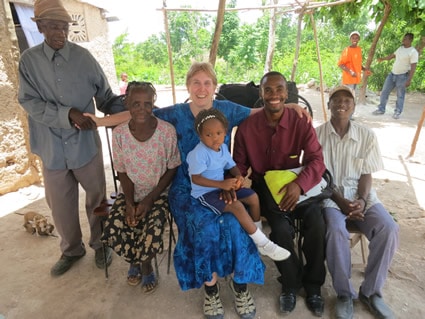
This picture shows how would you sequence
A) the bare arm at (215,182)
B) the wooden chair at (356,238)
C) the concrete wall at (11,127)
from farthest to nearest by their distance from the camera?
the concrete wall at (11,127)
the wooden chair at (356,238)
the bare arm at (215,182)

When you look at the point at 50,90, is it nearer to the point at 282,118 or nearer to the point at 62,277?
the point at 62,277

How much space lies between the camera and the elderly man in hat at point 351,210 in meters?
2.14

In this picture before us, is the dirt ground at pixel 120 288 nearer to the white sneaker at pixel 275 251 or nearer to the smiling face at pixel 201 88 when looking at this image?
the white sneaker at pixel 275 251

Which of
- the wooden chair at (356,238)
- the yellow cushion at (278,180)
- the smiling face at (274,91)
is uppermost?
the smiling face at (274,91)

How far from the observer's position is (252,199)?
7.21ft

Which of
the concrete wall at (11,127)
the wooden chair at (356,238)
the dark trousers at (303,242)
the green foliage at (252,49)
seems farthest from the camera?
the green foliage at (252,49)

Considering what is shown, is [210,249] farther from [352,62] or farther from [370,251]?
[352,62]

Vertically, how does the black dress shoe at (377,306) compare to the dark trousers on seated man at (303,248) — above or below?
below

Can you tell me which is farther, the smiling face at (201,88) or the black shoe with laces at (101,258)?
the black shoe with laces at (101,258)

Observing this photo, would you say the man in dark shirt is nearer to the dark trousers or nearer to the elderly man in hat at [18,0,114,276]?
the dark trousers

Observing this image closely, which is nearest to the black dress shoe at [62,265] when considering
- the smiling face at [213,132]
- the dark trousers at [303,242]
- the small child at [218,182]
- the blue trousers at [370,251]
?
the small child at [218,182]

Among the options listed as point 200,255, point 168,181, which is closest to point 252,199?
point 200,255

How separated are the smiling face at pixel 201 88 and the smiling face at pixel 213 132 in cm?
42

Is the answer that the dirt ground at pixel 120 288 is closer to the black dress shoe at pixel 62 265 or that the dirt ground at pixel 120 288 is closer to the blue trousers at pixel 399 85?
the black dress shoe at pixel 62 265
